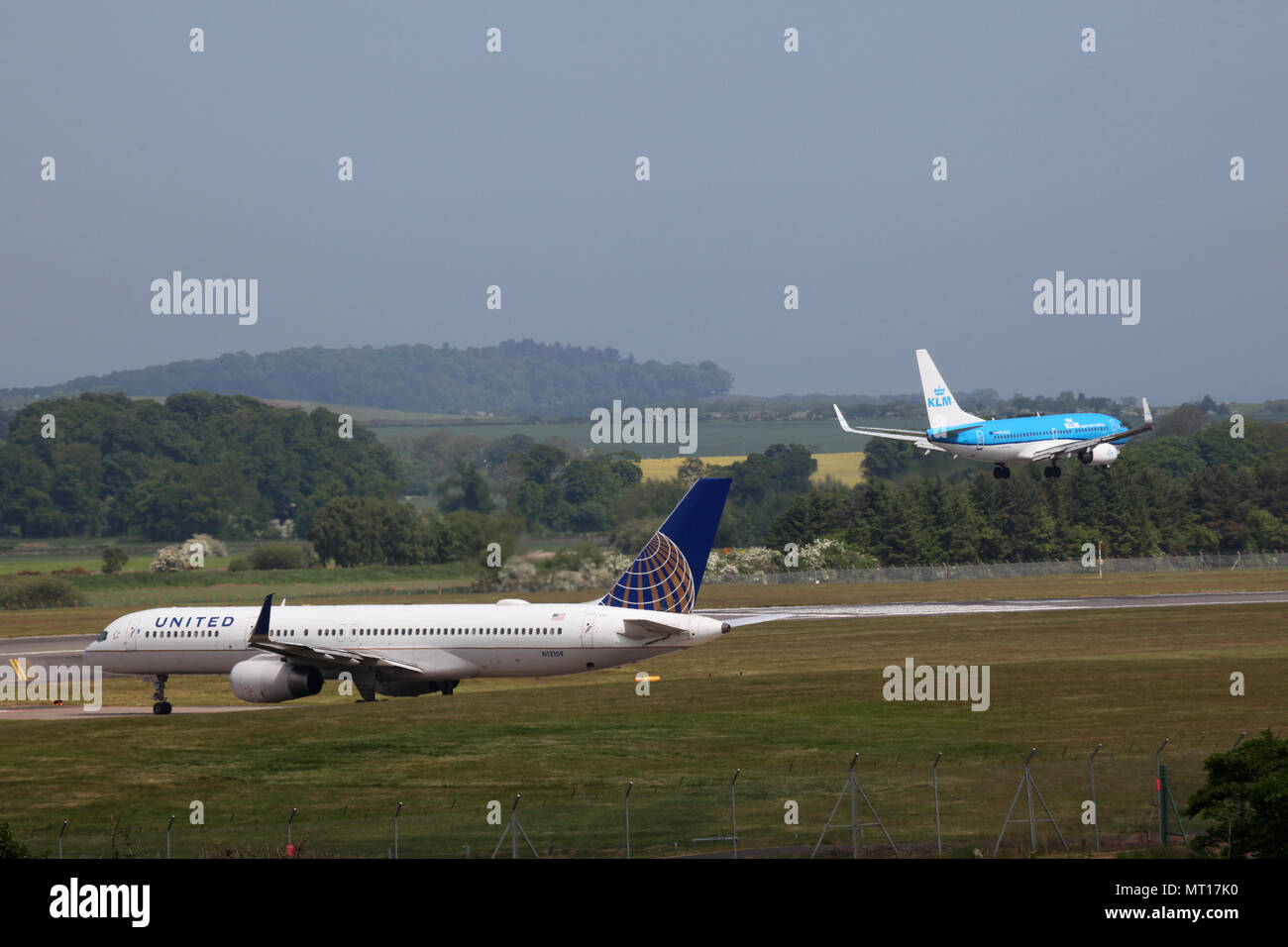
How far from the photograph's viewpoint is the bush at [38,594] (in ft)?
420

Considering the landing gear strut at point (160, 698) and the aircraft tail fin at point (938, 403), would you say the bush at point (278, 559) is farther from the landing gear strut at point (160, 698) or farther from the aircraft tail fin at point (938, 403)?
the landing gear strut at point (160, 698)

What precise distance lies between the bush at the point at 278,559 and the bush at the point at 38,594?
18784 mm

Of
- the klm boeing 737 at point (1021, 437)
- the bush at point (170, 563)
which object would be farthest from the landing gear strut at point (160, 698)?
the bush at point (170, 563)

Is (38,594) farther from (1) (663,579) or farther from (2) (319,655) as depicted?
(1) (663,579)

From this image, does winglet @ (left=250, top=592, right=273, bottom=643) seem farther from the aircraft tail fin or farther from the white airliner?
the aircraft tail fin

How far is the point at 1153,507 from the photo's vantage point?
160m

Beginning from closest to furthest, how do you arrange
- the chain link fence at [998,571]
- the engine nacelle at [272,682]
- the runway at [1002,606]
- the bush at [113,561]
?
the engine nacelle at [272,682] < the runway at [1002,606] < the chain link fence at [998,571] < the bush at [113,561]

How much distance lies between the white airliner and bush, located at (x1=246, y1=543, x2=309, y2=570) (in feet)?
274

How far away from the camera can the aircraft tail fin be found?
4144 inches

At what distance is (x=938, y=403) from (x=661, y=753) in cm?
6601

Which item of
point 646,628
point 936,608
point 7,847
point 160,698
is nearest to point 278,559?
point 936,608

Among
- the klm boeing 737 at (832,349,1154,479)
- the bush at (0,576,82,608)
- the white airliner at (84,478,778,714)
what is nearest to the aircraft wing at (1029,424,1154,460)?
the klm boeing 737 at (832,349,1154,479)

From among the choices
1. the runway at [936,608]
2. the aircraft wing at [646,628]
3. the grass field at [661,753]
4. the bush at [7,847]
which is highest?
the aircraft wing at [646,628]
